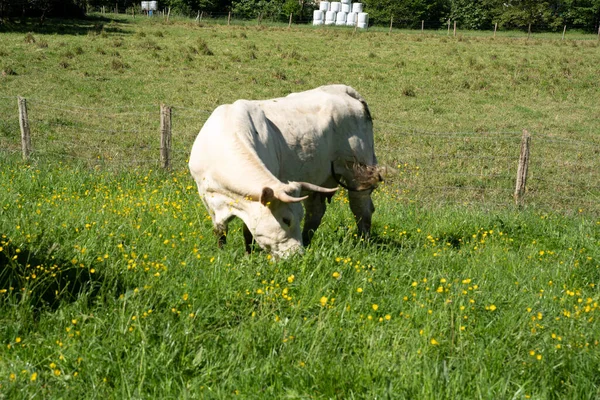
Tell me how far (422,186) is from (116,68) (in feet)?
45.3

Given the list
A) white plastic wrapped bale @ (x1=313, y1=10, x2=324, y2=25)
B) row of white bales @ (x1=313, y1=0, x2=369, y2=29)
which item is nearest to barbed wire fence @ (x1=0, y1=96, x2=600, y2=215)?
row of white bales @ (x1=313, y1=0, x2=369, y2=29)

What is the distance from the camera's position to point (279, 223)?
561 centimetres

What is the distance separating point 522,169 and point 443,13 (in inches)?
2127

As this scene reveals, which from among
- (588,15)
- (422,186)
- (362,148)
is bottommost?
(422,186)

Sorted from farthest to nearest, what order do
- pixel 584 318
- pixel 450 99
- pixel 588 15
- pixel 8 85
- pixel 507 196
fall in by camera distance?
pixel 588 15
pixel 450 99
pixel 8 85
pixel 507 196
pixel 584 318

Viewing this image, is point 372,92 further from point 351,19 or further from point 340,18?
point 340,18

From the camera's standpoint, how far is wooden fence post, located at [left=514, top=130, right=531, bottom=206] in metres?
10.4

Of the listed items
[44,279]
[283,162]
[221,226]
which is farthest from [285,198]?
[44,279]

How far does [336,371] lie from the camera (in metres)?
3.88

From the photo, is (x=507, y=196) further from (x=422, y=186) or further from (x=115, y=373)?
(x=115, y=373)

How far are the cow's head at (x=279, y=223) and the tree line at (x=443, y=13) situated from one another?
50604 mm

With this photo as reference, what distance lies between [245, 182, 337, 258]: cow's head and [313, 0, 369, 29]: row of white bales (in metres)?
46.5

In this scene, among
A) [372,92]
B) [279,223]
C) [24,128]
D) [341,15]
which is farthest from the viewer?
[341,15]

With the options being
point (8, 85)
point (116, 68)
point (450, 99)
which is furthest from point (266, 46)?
point (8, 85)
